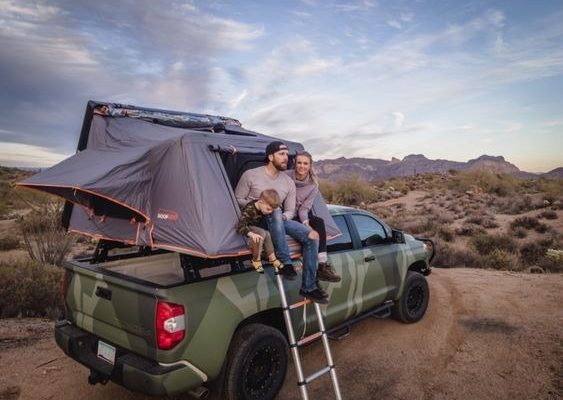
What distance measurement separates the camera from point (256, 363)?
11.9ft

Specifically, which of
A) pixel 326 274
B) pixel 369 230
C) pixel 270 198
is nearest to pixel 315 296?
pixel 326 274

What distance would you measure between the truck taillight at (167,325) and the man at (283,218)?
978 mm

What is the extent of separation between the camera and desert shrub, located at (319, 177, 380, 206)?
29922 mm

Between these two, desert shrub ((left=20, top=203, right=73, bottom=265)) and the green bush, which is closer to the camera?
desert shrub ((left=20, top=203, right=73, bottom=265))

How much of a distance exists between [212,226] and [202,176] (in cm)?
47

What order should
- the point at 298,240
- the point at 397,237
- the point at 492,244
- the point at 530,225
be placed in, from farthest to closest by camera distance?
the point at 530,225
the point at 492,244
the point at 397,237
the point at 298,240

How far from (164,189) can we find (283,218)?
1130 mm

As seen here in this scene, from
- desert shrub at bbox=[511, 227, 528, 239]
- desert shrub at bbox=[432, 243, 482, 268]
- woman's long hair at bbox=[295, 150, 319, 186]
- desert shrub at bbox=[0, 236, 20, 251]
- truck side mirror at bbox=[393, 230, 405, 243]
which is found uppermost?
woman's long hair at bbox=[295, 150, 319, 186]

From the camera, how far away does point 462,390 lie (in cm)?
421

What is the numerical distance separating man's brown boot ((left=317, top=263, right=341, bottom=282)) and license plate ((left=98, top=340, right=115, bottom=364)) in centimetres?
195

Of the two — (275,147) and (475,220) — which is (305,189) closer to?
(275,147)

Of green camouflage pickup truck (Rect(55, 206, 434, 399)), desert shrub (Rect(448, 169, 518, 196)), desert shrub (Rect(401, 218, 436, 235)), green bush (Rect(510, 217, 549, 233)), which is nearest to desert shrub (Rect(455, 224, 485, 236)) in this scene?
desert shrub (Rect(401, 218, 436, 235))

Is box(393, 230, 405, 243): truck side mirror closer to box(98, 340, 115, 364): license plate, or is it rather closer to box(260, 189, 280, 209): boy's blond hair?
box(260, 189, 280, 209): boy's blond hair

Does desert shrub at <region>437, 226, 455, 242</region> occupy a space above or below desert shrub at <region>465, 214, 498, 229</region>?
below
